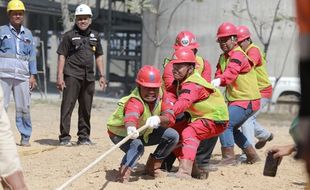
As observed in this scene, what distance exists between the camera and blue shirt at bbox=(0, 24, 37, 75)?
8086 mm

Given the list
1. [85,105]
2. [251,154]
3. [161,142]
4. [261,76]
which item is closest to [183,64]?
[161,142]

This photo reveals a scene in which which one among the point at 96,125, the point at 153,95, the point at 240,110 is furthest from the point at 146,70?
the point at 96,125

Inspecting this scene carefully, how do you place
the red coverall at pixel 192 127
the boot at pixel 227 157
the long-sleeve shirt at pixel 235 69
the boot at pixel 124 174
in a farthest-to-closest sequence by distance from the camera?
the boot at pixel 227 157 → the long-sleeve shirt at pixel 235 69 → the red coverall at pixel 192 127 → the boot at pixel 124 174

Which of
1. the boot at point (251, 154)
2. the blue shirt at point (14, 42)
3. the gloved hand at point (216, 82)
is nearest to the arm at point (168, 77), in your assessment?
the gloved hand at point (216, 82)

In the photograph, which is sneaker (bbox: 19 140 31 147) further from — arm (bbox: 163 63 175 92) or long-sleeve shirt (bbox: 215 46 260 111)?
long-sleeve shirt (bbox: 215 46 260 111)

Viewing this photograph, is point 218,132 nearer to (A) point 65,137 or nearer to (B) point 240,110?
(B) point 240,110

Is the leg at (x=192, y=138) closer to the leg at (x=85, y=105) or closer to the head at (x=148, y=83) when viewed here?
the head at (x=148, y=83)

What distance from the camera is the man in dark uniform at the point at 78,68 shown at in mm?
8586

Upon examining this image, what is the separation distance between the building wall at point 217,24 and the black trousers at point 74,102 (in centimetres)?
1228

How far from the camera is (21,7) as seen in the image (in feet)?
26.7

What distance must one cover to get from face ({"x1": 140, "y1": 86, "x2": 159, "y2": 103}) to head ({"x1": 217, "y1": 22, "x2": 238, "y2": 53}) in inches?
62.3

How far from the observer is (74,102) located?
344 inches

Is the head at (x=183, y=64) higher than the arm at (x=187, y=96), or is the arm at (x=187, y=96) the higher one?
the head at (x=183, y=64)

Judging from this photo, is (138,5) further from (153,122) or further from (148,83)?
(153,122)
